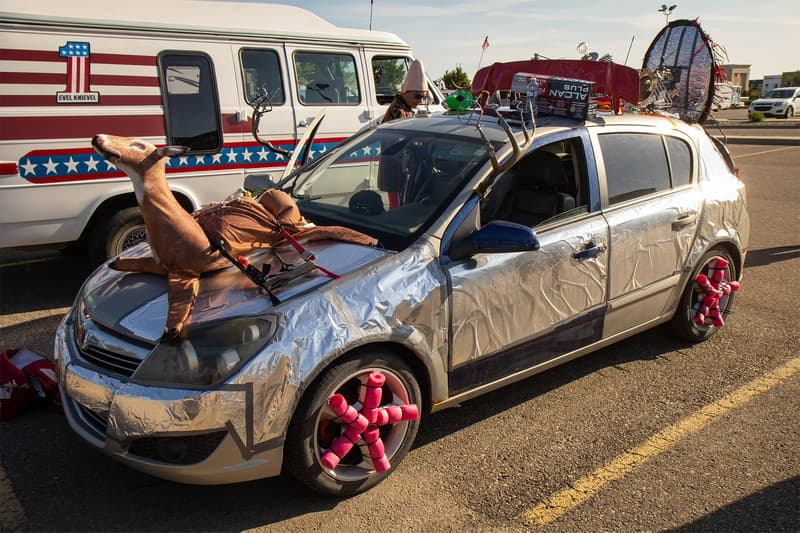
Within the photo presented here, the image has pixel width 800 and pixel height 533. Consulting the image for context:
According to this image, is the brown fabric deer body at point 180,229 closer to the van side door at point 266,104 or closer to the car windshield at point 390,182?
the car windshield at point 390,182

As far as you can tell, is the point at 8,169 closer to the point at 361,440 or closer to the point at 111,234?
the point at 111,234

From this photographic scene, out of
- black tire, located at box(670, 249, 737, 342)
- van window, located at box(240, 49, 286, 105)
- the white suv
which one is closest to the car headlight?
black tire, located at box(670, 249, 737, 342)

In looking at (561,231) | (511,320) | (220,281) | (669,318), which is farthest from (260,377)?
(669,318)

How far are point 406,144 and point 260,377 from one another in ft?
6.21

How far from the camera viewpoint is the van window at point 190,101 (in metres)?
5.95

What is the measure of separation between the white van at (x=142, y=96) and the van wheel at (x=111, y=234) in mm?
12

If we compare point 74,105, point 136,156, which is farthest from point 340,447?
point 74,105

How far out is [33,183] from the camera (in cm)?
532

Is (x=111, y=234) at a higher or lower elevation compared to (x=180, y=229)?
lower

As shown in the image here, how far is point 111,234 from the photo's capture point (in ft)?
18.8

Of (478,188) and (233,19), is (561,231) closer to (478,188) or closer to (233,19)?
(478,188)

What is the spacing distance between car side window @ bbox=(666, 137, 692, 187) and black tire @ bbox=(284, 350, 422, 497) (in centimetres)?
243

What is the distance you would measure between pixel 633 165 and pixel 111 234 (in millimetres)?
4243

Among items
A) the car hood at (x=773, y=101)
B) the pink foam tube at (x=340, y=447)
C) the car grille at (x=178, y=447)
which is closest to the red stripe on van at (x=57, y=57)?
the car grille at (x=178, y=447)
